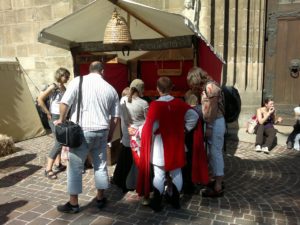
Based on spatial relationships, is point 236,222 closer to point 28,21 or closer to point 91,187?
point 91,187

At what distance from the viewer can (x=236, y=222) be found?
3.64 m

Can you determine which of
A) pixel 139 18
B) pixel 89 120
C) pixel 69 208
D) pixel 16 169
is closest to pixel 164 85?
pixel 89 120

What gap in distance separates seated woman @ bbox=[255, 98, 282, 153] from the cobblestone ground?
0.73m

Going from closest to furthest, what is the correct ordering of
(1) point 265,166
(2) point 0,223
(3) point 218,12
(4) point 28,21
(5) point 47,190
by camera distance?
(2) point 0,223
(5) point 47,190
(1) point 265,166
(3) point 218,12
(4) point 28,21

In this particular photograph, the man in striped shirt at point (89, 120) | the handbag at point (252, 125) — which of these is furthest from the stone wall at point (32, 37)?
the man in striped shirt at point (89, 120)

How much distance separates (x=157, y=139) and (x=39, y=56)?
6658 millimetres

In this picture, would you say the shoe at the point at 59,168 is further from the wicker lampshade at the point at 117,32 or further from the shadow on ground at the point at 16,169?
the wicker lampshade at the point at 117,32

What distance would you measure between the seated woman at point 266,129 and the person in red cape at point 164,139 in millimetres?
3105

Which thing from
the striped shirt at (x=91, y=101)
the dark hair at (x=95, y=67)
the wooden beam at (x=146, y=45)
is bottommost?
the striped shirt at (x=91, y=101)

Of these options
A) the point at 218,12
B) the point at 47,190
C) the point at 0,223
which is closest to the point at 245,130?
the point at 218,12

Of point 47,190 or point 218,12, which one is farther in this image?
point 218,12

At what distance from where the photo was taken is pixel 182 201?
166 inches

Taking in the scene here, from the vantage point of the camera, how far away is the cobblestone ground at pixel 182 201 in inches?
146

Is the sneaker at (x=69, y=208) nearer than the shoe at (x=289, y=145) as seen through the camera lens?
Yes
